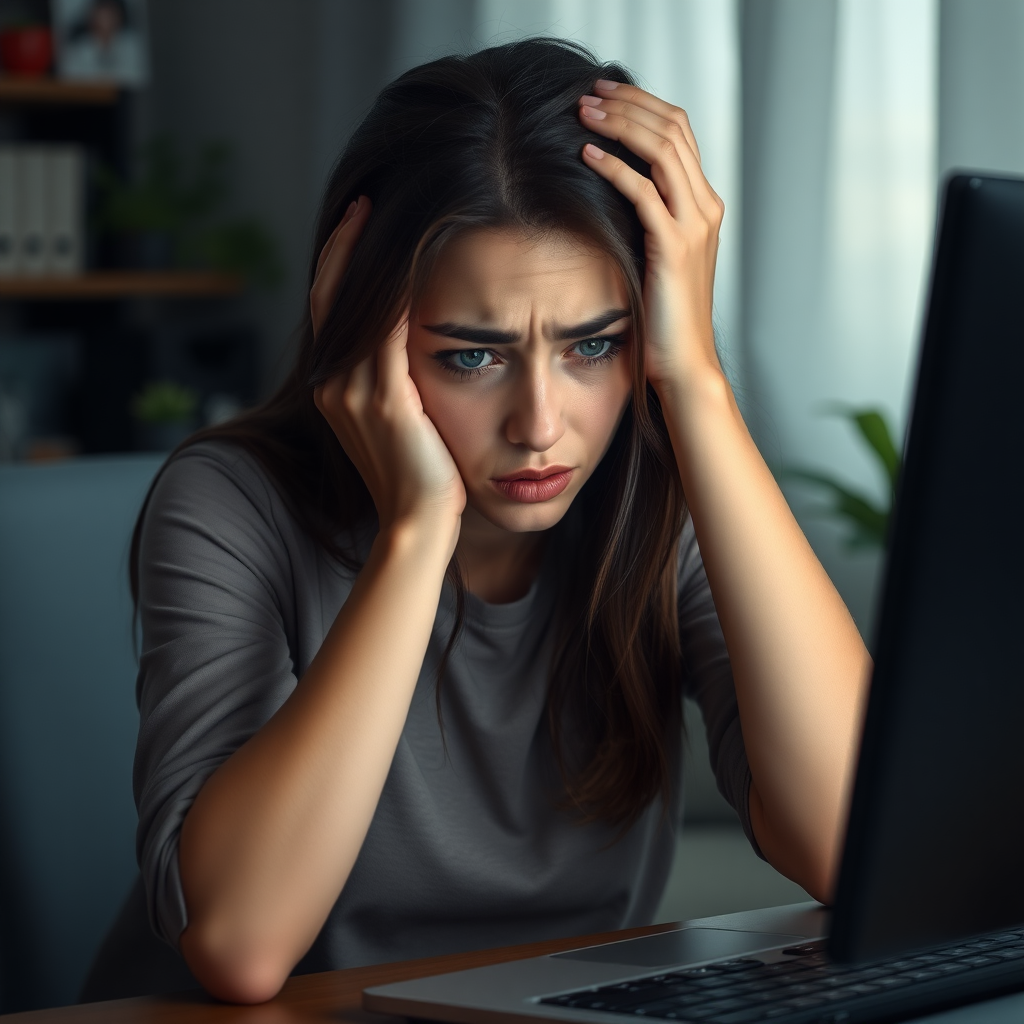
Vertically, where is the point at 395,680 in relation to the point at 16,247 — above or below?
below

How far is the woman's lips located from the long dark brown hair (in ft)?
0.32

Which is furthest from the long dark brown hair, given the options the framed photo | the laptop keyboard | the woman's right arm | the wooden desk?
the framed photo

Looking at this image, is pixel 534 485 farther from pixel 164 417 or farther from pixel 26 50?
pixel 26 50

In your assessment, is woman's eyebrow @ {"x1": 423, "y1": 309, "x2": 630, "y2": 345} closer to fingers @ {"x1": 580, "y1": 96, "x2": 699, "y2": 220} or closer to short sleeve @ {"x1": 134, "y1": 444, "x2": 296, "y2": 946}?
fingers @ {"x1": 580, "y1": 96, "x2": 699, "y2": 220}

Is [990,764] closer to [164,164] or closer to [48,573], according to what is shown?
[48,573]

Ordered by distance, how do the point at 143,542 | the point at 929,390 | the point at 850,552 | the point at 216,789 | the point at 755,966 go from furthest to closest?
the point at 850,552
the point at 143,542
the point at 216,789
the point at 755,966
the point at 929,390

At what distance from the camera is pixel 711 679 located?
1.12m

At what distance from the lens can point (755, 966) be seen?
0.67 metres

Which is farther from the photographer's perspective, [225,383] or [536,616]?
[225,383]

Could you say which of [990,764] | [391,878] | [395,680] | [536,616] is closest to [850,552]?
[536,616]

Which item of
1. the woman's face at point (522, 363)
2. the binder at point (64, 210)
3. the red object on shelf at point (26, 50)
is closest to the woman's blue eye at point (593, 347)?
the woman's face at point (522, 363)

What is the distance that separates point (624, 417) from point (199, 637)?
1.36ft

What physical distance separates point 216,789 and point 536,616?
0.42 m

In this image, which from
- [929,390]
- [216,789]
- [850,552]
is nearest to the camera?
[929,390]
